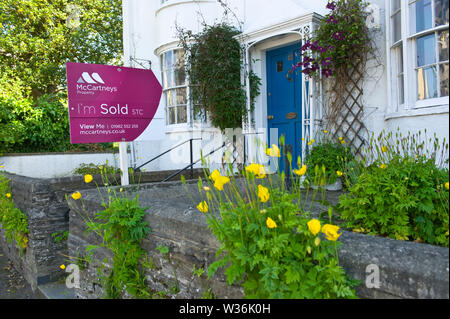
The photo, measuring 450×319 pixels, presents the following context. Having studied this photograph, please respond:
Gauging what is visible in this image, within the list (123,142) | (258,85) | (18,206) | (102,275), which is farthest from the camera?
(258,85)

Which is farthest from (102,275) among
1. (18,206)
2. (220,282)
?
(18,206)

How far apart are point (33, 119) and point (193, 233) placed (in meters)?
6.65

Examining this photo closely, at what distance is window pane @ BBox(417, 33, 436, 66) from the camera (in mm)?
3840

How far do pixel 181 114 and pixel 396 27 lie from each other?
4594 millimetres

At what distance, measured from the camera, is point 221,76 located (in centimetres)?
615

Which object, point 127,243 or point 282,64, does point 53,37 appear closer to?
point 282,64

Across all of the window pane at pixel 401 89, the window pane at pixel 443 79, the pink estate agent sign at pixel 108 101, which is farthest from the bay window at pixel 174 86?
the window pane at pixel 443 79

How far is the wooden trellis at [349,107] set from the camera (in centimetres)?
467

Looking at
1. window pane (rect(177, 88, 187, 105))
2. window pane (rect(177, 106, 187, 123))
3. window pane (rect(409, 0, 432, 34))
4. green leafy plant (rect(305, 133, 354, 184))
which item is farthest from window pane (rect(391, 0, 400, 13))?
window pane (rect(177, 106, 187, 123))

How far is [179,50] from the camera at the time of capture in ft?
24.1

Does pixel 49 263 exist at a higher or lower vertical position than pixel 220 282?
lower

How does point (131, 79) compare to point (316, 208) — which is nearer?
point (316, 208)

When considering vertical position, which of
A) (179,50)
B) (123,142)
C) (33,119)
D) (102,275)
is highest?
(179,50)

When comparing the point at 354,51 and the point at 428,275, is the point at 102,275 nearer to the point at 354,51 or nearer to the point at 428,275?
the point at 428,275
